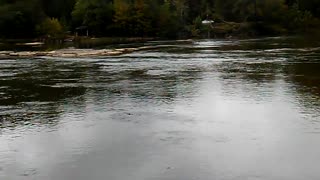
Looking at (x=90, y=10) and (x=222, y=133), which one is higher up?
(x=90, y=10)

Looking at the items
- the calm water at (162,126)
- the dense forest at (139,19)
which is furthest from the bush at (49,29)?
the calm water at (162,126)

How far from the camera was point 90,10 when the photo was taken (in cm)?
9969

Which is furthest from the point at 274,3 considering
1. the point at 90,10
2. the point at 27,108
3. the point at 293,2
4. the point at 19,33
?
the point at 27,108

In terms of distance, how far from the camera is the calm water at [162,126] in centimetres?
1473

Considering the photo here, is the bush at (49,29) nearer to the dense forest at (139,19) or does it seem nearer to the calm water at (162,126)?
the dense forest at (139,19)

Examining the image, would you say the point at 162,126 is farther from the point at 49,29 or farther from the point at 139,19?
the point at 139,19

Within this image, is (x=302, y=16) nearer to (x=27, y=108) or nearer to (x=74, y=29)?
(x=74, y=29)

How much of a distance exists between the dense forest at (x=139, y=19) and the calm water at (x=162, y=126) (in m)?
62.7

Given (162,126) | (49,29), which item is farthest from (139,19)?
(162,126)

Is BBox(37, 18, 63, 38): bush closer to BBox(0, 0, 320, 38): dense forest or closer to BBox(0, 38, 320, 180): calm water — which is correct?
BBox(0, 0, 320, 38): dense forest

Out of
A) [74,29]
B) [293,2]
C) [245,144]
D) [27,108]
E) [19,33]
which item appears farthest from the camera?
[293,2]

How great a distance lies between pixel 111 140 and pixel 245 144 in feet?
15.0

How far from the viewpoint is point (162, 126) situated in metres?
19.6

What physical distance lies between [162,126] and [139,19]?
80883 millimetres
